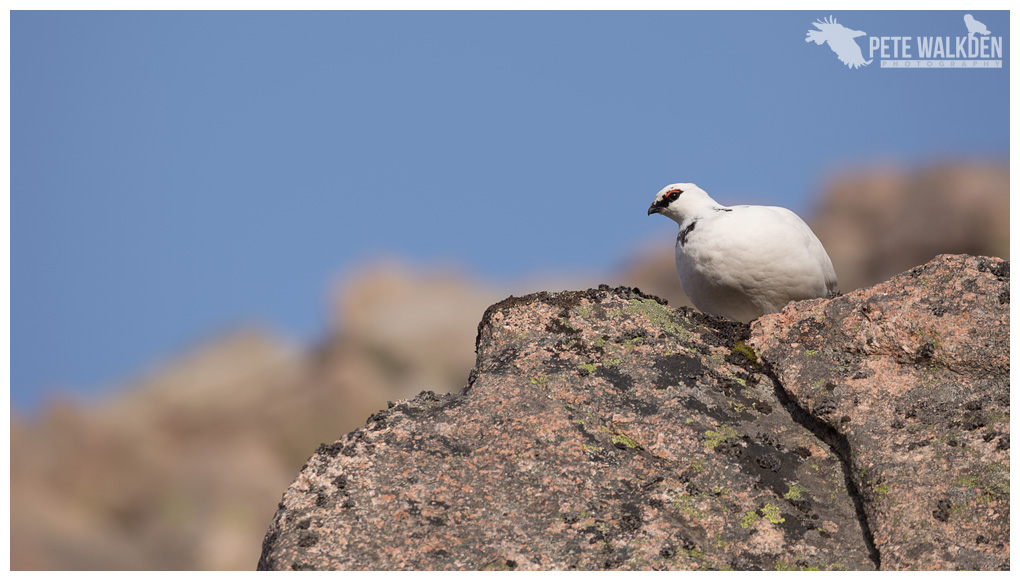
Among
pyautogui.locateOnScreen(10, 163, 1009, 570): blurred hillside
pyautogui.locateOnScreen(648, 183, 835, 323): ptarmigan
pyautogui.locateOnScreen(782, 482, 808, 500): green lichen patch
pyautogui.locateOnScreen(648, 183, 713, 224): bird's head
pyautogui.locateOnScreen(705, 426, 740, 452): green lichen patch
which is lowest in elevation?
pyautogui.locateOnScreen(782, 482, 808, 500): green lichen patch

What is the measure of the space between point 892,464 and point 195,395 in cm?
2777

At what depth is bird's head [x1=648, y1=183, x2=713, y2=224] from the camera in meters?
10.8

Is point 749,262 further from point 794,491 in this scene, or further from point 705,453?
point 794,491

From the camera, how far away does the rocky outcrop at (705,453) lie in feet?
20.3

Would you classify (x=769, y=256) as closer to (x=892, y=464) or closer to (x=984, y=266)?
(x=984, y=266)

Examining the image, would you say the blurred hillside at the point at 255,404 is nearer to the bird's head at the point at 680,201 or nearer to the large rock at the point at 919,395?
the bird's head at the point at 680,201

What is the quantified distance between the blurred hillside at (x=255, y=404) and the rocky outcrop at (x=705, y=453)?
1974 cm

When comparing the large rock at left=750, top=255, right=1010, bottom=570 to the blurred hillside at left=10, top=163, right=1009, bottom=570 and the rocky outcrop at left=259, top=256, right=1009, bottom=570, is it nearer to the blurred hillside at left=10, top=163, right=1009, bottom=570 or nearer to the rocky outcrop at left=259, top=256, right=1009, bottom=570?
the rocky outcrop at left=259, top=256, right=1009, bottom=570

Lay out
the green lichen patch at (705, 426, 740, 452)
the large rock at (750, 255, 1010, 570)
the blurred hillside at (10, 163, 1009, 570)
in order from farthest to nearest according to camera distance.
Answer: the blurred hillside at (10, 163, 1009, 570), the green lichen patch at (705, 426, 740, 452), the large rock at (750, 255, 1010, 570)

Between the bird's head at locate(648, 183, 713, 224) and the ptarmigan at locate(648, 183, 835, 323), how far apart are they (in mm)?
216

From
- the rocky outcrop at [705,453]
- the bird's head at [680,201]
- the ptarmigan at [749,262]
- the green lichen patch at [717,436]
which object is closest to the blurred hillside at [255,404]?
the bird's head at [680,201]

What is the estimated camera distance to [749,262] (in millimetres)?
9867

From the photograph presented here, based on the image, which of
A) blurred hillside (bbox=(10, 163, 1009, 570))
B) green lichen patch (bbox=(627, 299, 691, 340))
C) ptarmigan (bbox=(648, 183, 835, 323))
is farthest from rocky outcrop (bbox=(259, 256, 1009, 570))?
blurred hillside (bbox=(10, 163, 1009, 570))

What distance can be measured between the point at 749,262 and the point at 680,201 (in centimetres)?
121
